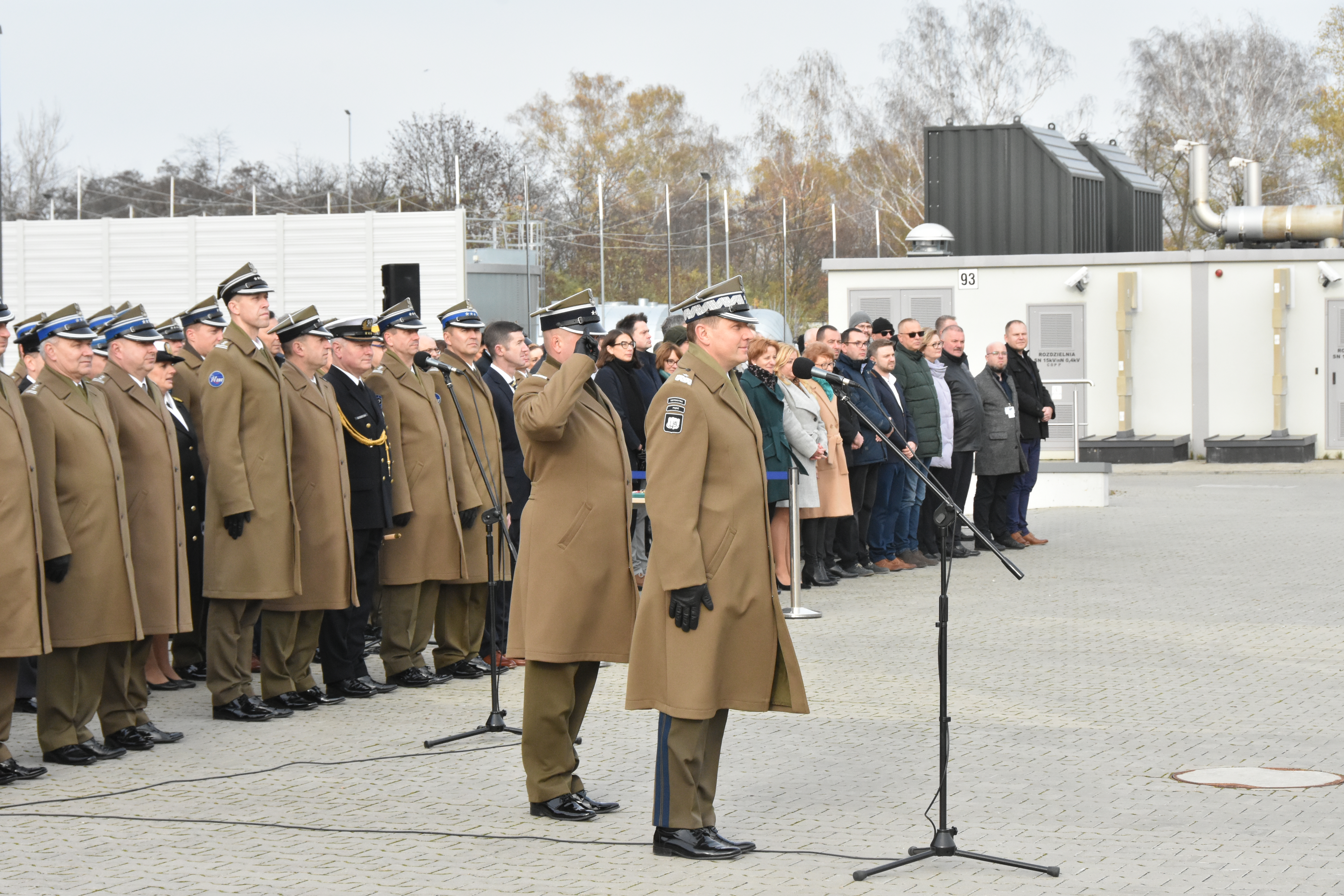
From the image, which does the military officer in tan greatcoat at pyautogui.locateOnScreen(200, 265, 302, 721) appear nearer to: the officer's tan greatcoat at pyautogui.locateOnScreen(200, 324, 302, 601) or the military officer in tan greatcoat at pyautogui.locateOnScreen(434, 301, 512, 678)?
the officer's tan greatcoat at pyautogui.locateOnScreen(200, 324, 302, 601)

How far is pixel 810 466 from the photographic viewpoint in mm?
13039

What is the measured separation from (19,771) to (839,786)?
11.7 ft

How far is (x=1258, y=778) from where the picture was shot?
6.92 m

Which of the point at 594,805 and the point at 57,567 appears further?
the point at 57,567

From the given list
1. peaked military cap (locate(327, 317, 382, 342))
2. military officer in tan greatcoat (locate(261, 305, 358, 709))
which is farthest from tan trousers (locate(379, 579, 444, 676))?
peaked military cap (locate(327, 317, 382, 342))

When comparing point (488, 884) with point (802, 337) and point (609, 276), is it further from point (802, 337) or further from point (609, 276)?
point (609, 276)

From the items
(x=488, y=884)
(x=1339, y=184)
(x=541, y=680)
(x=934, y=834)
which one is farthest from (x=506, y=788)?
(x=1339, y=184)

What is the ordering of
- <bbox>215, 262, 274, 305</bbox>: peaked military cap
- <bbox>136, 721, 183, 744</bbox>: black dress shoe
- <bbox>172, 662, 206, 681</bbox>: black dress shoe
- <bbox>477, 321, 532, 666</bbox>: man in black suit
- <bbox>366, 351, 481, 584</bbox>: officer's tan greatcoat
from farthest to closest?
<bbox>477, 321, 532, 666</bbox>: man in black suit < <bbox>172, 662, 206, 681</bbox>: black dress shoe < <bbox>366, 351, 481, 584</bbox>: officer's tan greatcoat < <bbox>215, 262, 274, 305</bbox>: peaked military cap < <bbox>136, 721, 183, 744</bbox>: black dress shoe

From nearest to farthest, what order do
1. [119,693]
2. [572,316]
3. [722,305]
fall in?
[722,305] → [572,316] → [119,693]

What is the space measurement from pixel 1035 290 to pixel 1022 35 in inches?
1475

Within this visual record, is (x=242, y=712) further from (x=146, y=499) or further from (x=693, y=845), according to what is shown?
(x=693, y=845)

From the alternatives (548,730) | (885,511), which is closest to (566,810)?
(548,730)

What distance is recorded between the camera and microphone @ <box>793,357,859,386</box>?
5.89m

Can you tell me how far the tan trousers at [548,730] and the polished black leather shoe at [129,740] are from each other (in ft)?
7.98
